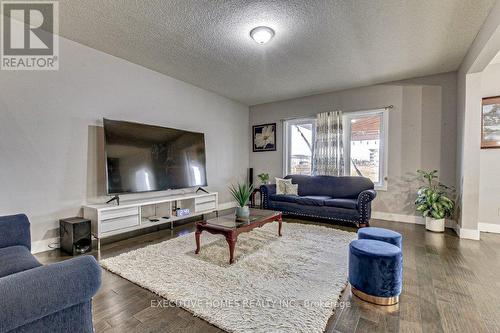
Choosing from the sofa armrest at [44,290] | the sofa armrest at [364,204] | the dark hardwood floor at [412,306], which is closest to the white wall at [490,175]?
the dark hardwood floor at [412,306]

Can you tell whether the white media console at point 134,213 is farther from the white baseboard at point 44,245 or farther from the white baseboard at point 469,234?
the white baseboard at point 469,234

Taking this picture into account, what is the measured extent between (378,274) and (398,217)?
10.9ft

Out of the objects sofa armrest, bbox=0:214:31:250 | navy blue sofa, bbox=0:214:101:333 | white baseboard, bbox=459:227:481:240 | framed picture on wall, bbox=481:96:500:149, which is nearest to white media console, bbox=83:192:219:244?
sofa armrest, bbox=0:214:31:250

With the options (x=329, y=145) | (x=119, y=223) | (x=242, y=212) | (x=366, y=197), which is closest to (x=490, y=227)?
(x=366, y=197)

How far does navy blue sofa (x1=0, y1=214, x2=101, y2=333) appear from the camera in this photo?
0.82m

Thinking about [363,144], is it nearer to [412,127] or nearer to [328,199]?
[412,127]

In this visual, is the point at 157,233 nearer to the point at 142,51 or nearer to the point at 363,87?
the point at 142,51

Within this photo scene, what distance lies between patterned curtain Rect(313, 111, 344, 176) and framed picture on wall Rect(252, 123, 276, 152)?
1.20 meters

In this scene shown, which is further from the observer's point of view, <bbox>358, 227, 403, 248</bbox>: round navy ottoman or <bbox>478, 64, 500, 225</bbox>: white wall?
<bbox>478, 64, 500, 225</bbox>: white wall

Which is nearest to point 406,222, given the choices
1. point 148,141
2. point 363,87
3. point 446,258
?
point 446,258

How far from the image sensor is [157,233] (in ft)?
12.2

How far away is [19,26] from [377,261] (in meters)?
4.53

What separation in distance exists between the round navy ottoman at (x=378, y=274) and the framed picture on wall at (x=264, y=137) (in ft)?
14.5

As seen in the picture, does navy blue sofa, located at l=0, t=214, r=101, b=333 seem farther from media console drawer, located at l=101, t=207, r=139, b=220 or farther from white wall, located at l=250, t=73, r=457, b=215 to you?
white wall, located at l=250, t=73, r=457, b=215
